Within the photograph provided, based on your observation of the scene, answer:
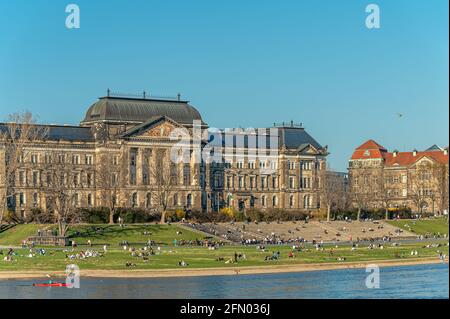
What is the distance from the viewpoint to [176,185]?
188m

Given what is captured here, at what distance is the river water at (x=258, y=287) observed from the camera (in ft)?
297

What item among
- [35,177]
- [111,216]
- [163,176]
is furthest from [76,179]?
[111,216]

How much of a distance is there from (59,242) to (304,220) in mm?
52070

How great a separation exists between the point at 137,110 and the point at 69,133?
11.1 metres

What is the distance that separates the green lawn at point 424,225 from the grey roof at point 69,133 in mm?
46278

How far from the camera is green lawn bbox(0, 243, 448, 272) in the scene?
112 meters

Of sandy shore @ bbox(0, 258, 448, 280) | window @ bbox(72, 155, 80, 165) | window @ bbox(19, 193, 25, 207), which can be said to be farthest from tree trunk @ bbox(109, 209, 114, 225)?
sandy shore @ bbox(0, 258, 448, 280)

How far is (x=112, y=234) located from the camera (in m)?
147

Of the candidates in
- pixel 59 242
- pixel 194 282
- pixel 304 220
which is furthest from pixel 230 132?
pixel 194 282

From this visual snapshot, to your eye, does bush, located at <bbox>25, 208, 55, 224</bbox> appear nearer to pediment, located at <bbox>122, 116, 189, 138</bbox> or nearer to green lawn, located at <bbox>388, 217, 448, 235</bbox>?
pediment, located at <bbox>122, 116, 189, 138</bbox>

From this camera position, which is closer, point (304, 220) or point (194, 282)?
point (194, 282)

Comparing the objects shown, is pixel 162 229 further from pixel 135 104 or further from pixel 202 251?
pixel 135 104

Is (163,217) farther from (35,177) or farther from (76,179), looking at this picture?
(35,177)
